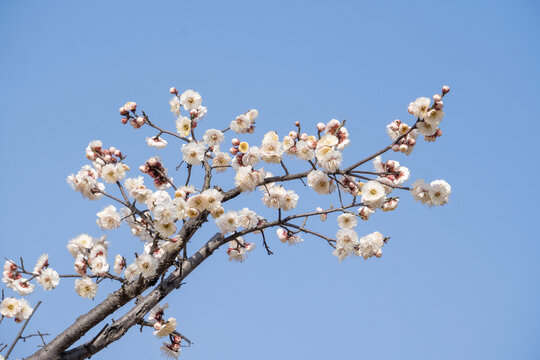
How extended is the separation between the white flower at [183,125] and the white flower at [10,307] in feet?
6.45

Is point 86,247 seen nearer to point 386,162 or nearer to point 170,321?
point 170,321

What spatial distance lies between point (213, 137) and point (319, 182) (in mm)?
1020

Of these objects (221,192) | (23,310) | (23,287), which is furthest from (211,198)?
(23,310)

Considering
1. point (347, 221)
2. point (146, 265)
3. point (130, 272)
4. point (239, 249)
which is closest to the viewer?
point (146, 265)


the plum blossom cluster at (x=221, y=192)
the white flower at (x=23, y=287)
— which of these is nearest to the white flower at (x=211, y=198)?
the plum blossom cluster at (x=221, y=192)

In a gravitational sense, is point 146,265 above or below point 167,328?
above

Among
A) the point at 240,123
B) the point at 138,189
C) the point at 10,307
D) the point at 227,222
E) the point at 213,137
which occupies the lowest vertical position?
the point at 10,307

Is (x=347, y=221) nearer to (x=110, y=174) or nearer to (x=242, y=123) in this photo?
(x=242, y=123)

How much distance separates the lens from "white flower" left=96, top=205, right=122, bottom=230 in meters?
4.40

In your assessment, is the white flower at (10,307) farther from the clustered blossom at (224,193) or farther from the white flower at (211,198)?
the white flower at (211,198)

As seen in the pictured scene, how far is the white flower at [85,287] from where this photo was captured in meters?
4.07

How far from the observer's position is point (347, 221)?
4.13 m

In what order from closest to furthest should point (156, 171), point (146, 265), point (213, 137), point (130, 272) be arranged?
point (146, 265)
point (130, 272)
point (156, 171)
point (213, 137)

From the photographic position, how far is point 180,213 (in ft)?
13.0
